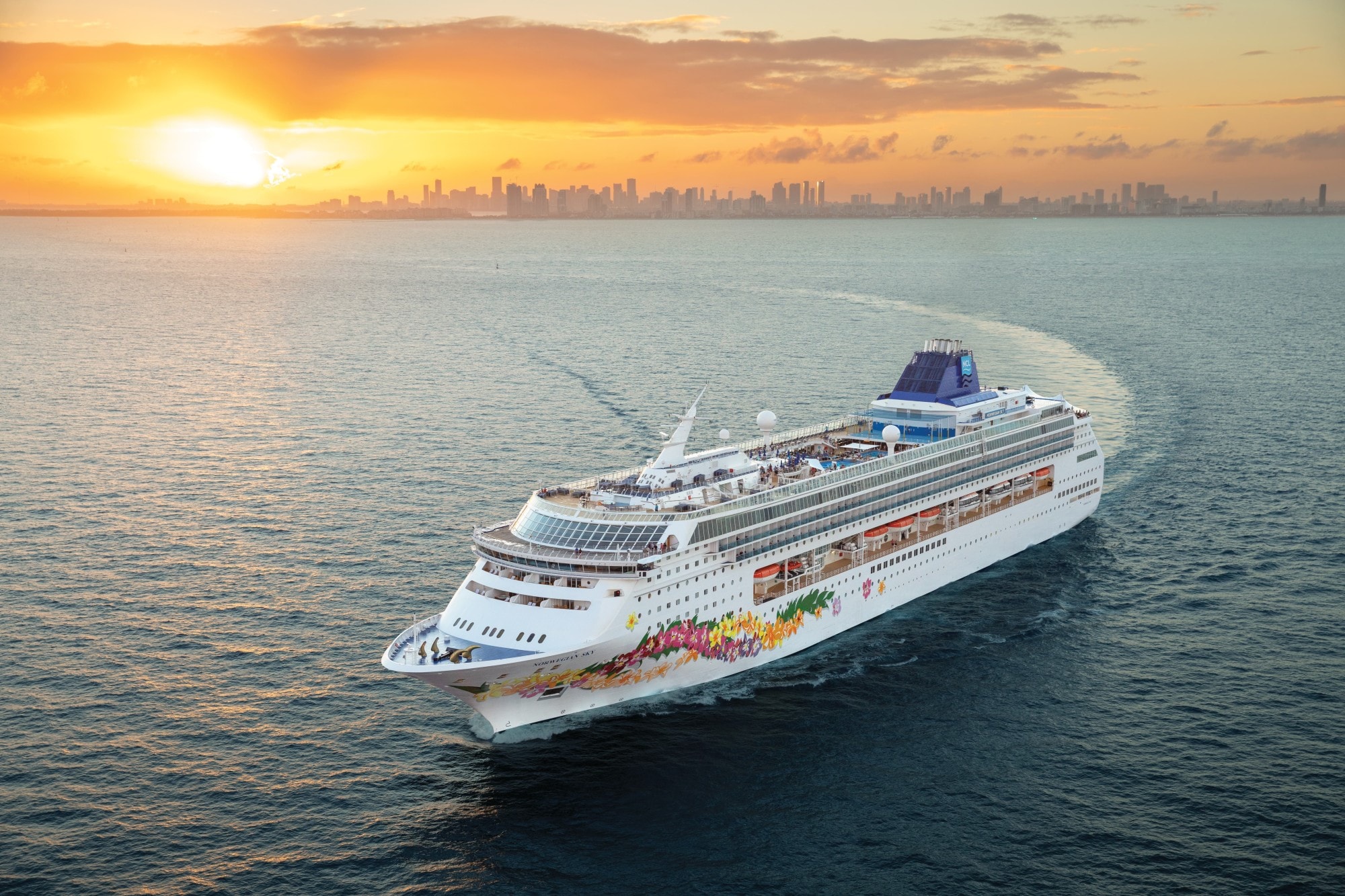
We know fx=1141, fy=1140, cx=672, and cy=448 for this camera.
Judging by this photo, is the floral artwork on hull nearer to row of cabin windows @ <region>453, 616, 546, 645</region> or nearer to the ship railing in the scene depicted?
row of cabin windows @ <region>453, 616, 546, 645</region>

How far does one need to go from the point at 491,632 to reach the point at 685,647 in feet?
31.7

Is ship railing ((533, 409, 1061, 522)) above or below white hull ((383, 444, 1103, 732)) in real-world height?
above

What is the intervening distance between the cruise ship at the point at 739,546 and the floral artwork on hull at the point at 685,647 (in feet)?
0.32

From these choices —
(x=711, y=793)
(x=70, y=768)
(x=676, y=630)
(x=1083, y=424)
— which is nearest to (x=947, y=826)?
(x=711, y=793)

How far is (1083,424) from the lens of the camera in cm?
8544

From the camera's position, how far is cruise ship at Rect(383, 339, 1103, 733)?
53.4 meters

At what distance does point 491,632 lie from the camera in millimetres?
53719

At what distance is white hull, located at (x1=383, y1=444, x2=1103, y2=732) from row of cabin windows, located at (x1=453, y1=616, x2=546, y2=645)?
2.55 ft

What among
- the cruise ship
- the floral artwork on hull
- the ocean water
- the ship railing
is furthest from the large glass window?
the ocean water

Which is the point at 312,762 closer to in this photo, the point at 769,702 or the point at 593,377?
the point at 769,702

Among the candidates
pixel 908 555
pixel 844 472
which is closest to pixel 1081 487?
pixel 908 555

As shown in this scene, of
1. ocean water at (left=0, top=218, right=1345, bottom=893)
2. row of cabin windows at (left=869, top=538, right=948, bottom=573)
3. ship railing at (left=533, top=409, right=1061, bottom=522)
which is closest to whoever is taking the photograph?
ocean water at (left=0, top=218, right=1345, bottom=893)

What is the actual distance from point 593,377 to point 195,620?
71126 mm

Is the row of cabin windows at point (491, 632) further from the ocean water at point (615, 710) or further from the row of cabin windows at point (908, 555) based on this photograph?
the row of cabin windows at point (908, 555)
